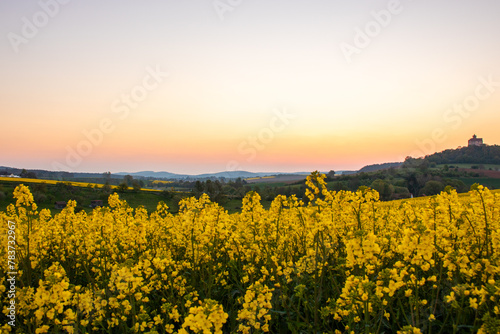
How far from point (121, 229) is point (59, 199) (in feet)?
229

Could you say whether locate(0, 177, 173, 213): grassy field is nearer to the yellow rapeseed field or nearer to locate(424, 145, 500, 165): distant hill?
the yellow rapeseed field

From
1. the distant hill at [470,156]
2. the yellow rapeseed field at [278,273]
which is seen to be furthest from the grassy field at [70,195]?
the distant hill at [470,156]

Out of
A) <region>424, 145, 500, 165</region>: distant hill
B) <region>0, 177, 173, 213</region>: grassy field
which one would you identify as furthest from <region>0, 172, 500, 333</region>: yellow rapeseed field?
<region>424, 145, 500, 165</region>: distant hill

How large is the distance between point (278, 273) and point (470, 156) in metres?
137

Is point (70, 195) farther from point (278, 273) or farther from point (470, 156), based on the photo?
point (470, 156)

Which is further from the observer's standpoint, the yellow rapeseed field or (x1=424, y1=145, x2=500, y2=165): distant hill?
(x1=424, y1=145, x2=500, y2=165): distant hill

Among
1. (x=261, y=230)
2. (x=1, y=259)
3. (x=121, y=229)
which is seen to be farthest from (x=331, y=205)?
(x=1, y=259)

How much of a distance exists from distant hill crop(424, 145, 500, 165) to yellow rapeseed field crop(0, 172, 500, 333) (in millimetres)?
122842

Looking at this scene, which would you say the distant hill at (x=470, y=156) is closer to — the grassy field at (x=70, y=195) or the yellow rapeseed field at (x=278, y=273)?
the grassy field at (x=70, y=195)

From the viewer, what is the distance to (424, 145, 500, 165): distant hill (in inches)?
4358

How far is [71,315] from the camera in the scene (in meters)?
3.61

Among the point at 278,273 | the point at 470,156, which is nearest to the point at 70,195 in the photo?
the point at 278,273

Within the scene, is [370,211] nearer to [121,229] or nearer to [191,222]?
[191,222]

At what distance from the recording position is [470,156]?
11356 centimetres
